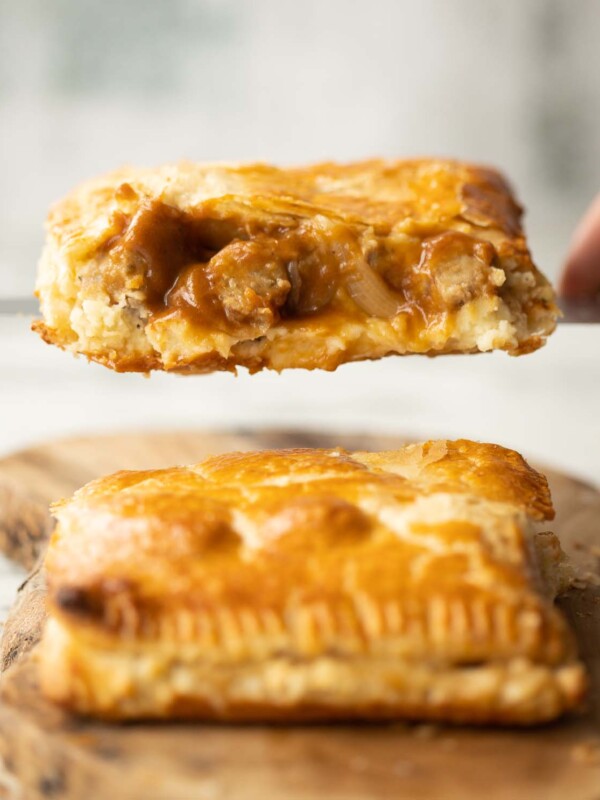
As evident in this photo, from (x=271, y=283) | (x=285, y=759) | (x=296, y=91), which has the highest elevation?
(x=271, y=283)

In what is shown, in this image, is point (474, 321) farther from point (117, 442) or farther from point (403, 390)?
point (403, 390)

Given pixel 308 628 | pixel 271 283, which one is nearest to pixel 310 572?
pixel 308 628

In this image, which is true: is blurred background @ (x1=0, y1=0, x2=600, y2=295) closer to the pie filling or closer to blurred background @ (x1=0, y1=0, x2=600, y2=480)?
blurred background @ (x1=0, y1=0, x2=600, y2=480)

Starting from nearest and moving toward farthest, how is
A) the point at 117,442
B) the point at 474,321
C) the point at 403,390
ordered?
the point at 474,321 < the point at 117,442 < the point at 403,390

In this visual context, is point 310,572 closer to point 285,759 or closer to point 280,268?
point 285,759

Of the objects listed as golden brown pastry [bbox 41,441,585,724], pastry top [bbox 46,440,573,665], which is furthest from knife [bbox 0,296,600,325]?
golden brown pastry [bbox 41,441,585,724]

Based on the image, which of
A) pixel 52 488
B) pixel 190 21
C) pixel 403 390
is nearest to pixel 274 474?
pixel 52 488

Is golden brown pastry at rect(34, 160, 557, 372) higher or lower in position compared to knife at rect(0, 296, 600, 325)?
higher

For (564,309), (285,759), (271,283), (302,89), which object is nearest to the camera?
(285,759)
